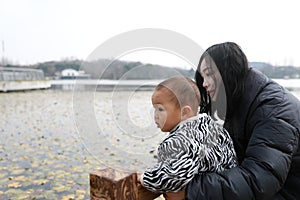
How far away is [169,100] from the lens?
1.05 m

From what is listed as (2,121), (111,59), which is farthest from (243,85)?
(2,121)

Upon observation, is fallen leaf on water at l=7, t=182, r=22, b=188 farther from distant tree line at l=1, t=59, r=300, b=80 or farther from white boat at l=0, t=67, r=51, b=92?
white boat at l=0, t=67, r=51, b=92

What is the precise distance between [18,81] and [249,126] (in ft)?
92.4

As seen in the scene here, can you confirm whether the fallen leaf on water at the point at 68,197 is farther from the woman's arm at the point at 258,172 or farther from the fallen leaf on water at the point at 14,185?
the woman's arm at the point at 258,172

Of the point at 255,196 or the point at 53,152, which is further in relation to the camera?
the point at 53,152

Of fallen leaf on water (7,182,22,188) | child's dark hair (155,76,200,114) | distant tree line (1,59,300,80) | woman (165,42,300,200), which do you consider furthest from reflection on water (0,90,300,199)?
woman (165,42,300,200)

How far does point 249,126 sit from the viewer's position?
3.84ft

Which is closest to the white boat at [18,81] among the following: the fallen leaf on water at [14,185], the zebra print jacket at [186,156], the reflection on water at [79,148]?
the reflection on water at [79,148]

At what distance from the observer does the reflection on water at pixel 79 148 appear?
1.25 m

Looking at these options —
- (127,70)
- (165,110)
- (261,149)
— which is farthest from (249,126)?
(127,70)

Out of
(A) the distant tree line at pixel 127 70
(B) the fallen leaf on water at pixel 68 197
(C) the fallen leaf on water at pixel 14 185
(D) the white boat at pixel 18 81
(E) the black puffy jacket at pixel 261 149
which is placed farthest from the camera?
(D) the white boat at pixel 18 81

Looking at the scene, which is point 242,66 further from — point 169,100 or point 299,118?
point 169,100

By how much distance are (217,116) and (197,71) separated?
0.26 m

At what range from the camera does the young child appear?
97cm
